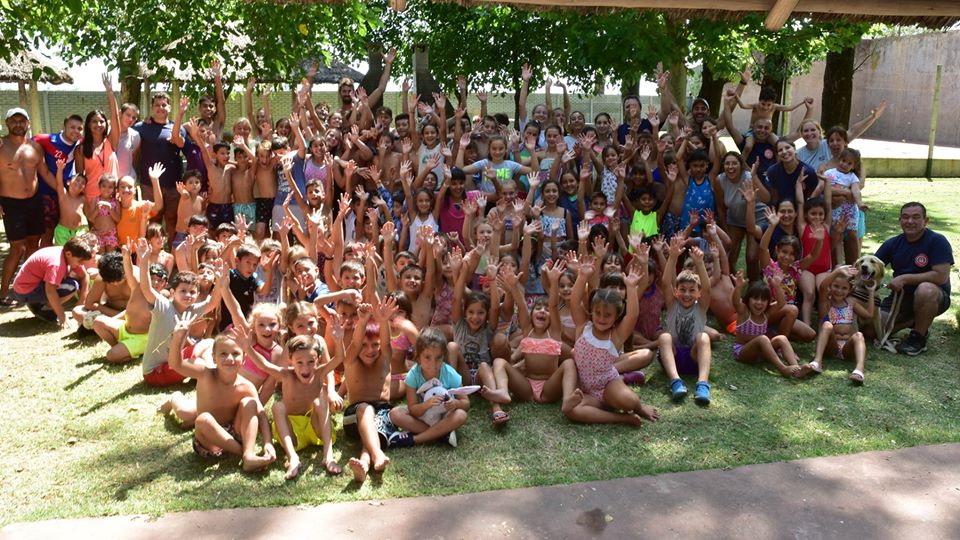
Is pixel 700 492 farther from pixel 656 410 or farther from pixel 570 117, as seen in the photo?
pixel 570 117

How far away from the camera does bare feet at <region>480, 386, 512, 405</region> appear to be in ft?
17.4

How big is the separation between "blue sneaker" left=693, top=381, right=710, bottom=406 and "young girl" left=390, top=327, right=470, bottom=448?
1.57 m

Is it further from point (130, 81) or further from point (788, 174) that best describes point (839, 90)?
point (130, 81)

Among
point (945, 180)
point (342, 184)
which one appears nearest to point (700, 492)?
point (342, 184)

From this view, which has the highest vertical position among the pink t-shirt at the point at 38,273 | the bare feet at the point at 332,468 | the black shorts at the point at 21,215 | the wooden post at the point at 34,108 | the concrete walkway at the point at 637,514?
the wooden post at the point at 34,108

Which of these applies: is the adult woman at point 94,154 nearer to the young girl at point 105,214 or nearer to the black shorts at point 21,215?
the young girl at point 105,214

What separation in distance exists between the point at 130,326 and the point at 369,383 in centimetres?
235

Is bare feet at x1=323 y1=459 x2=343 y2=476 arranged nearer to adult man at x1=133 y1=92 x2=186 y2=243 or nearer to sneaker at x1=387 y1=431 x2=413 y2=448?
sneaker at x1=387 y1=431 x2=413 y2=448

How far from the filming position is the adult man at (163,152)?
859 centimetres

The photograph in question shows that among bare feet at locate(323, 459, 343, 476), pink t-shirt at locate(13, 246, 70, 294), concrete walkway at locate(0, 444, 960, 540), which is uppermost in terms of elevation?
pink t-shirt at locate(13, 246, 70, 294)

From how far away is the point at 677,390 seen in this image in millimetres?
5602

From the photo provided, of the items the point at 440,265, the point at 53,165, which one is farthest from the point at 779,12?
the point at 53,165

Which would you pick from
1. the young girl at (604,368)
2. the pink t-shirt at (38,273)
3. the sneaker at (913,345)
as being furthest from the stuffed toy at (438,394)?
the pink t-shirt at (38,273)

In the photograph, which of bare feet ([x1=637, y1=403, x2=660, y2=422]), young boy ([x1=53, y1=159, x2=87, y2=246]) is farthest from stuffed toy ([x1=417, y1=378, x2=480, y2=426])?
young boy ([x1=53, y1=159, x2=87, y2=246])
